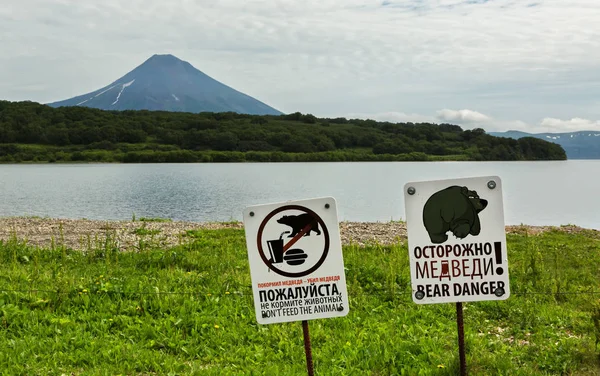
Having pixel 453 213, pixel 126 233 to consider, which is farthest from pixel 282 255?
pixel 126 233

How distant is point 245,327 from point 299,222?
10.3ft

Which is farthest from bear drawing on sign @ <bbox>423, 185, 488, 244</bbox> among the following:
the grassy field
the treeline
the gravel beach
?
the treeline

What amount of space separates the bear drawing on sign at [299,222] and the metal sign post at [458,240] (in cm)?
76

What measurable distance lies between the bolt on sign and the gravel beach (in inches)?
368

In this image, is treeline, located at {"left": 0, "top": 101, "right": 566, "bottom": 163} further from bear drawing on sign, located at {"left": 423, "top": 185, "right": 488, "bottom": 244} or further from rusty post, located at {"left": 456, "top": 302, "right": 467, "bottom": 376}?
bear drawing on sign, located at {"left": 423, "top": 185, "right": 488, "bottom": 244}

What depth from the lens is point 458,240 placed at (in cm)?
427

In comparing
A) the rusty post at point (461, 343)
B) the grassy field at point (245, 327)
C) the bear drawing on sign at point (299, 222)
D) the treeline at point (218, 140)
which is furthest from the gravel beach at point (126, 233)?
the treeline at point (218, 140)

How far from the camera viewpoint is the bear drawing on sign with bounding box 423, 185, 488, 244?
4188mm

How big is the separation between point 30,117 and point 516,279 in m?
138

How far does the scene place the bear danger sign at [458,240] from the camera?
13.9 ft

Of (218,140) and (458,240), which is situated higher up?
(218,140)

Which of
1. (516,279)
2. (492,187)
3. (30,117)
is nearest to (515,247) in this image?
(516,279)

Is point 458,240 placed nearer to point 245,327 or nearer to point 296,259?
point 296,259

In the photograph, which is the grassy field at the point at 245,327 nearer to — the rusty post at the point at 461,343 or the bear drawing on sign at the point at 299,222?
the rusty post at the point at 461,343
